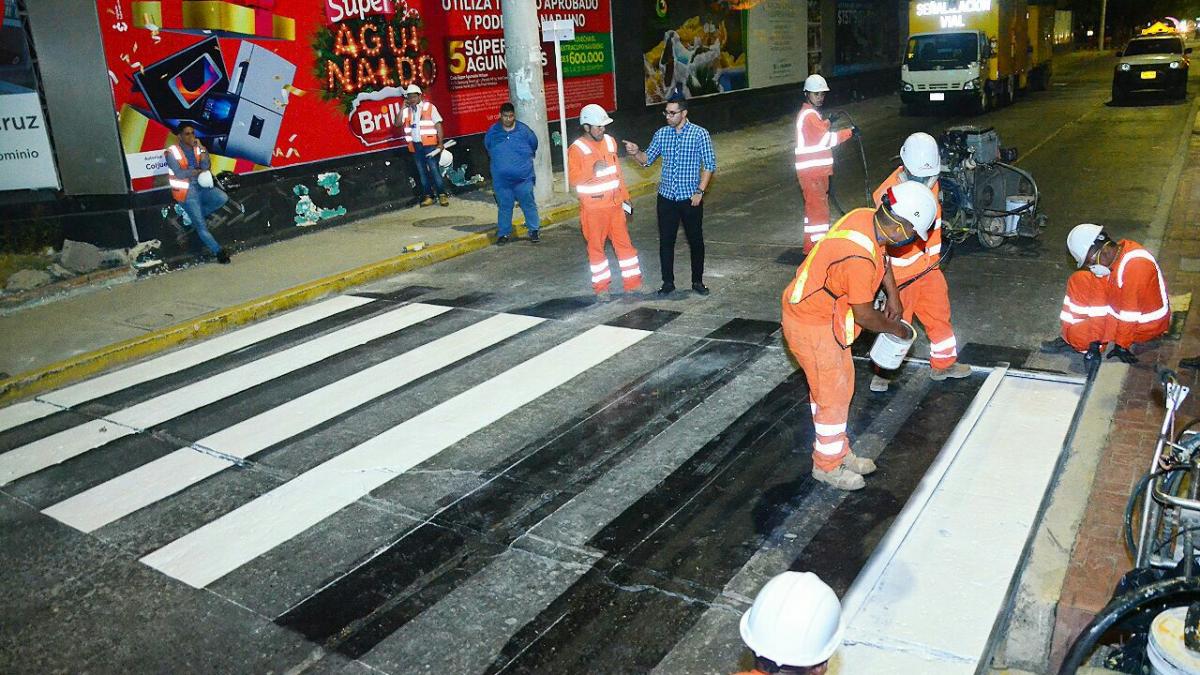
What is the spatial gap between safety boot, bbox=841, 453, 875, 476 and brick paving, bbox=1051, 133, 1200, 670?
120cm

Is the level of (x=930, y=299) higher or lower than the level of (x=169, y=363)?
higher

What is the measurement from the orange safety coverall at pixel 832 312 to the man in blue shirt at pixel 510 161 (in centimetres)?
785

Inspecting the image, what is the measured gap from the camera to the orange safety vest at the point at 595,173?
31.4ft

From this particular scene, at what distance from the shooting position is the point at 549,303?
10.0 metres

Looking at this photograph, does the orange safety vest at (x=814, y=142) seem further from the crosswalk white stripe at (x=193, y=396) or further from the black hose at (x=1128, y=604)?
the black hose at (x=1128, y=604)

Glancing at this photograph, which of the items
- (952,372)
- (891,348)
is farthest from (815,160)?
(891,348)

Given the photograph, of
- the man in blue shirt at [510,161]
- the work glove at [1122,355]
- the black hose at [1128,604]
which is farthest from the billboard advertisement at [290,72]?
the black hose at [1128,604]

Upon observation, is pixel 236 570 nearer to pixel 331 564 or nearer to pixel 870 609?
pixel 331 564

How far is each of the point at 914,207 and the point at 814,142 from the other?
5.38 meters

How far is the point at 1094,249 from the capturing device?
7184mm

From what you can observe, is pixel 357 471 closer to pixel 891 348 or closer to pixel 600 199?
pixel 891 348

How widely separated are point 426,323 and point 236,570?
4.72 meters

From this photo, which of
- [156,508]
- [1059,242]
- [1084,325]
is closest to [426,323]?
[156,508]

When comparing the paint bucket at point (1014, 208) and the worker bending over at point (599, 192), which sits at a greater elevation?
the worker bending over at point (599, 192)
